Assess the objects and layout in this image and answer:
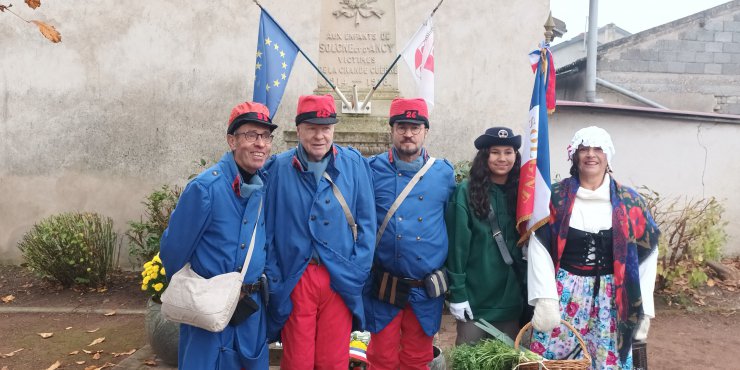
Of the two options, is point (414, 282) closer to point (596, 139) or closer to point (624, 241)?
point (624, 241)

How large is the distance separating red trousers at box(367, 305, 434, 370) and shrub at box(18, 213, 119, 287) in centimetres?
484

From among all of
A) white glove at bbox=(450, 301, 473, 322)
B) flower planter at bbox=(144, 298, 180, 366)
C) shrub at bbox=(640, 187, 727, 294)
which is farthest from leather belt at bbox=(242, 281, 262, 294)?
shrub at bbox=(640, 187, 727, 294)

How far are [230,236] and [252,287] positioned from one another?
0.31 metres

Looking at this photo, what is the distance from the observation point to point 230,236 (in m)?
2.90

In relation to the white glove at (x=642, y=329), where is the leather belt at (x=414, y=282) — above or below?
above

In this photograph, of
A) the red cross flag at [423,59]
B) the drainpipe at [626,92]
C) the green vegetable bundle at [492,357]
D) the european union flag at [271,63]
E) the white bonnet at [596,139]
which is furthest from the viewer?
the drainpipe at [626,92]

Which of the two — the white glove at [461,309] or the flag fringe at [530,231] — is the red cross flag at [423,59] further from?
the white glove at [461,309]

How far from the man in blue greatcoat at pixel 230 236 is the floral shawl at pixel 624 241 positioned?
5.46 feet

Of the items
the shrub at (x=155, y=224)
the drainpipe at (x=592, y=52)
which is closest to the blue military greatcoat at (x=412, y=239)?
the shrub at (x=155, y=224)

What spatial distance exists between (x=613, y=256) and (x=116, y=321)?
17.0 feet

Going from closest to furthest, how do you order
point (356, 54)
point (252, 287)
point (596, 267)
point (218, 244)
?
point (218, 244), point (252, 287), point (596, 267), point (356, 54)

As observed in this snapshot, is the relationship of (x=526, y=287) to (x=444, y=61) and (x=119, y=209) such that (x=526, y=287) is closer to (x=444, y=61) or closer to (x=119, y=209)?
(x=444, y=61)

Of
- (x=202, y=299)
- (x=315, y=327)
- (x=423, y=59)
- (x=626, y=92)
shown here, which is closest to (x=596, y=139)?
(x=315, y=327)

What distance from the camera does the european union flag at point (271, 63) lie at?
449cm
